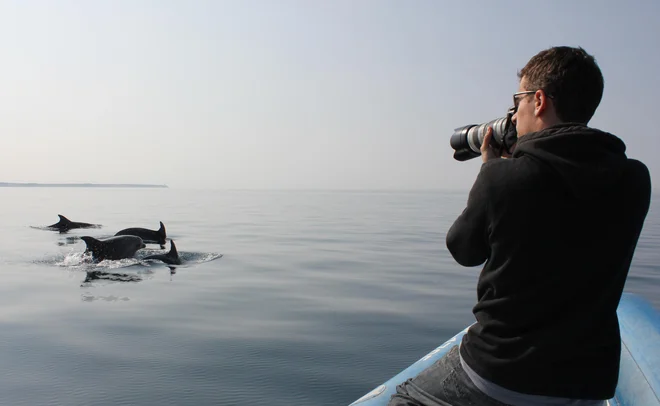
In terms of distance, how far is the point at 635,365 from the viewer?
4.37 metres

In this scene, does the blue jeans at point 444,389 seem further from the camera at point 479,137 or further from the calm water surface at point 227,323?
the calm water surface at point 227,323

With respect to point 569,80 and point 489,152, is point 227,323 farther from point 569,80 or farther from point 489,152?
point 569,80

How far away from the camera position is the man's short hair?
96.7 inches

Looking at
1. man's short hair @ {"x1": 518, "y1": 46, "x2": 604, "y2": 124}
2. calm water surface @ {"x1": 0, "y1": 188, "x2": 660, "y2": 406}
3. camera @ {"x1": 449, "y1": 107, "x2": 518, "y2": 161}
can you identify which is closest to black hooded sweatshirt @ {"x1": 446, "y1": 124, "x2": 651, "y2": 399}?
man's short hair @ {"x1": 518, "y1": 46, "x2": 604, "y2": 124}

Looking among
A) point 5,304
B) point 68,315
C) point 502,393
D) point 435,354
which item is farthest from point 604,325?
point 5,304

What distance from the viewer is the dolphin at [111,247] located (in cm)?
1451

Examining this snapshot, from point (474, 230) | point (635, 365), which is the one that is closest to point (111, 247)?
point (635, 365)

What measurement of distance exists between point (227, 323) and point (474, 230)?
20.5ft

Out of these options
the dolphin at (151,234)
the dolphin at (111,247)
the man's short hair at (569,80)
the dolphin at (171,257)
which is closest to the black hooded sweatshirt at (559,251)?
the man's short hair at (569,80)

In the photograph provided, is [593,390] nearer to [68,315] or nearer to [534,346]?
[534,346]

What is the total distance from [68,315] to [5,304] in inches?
60.8

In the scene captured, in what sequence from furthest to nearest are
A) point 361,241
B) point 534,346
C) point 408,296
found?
point 361,241 < point 408,296 < point 534,346

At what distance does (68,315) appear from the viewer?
877cm

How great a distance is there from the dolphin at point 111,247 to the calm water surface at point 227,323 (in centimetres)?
55
